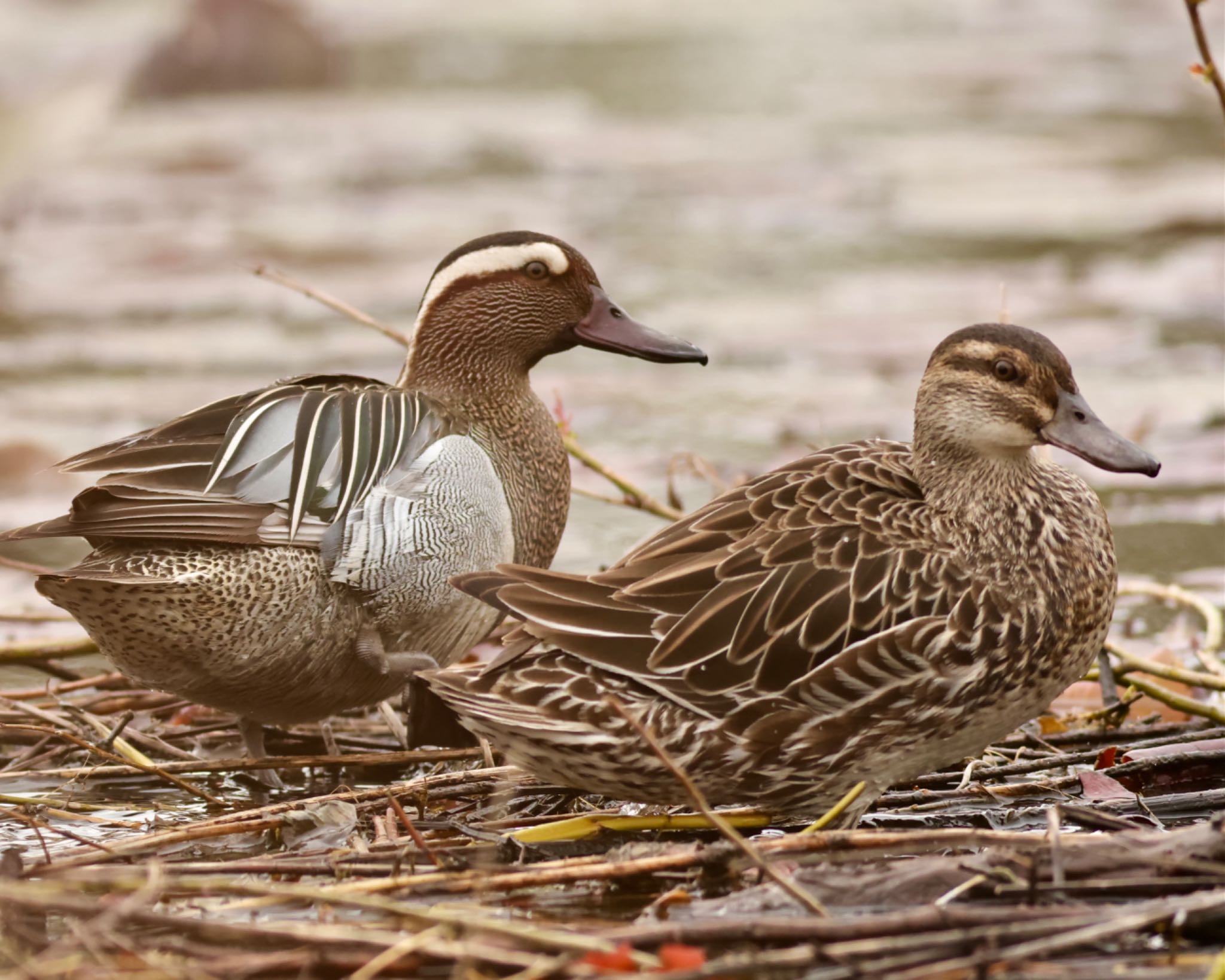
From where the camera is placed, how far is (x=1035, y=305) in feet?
32.9

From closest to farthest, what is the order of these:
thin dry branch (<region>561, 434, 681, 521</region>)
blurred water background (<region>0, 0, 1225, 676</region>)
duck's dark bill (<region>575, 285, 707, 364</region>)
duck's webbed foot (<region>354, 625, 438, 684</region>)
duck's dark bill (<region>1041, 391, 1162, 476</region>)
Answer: duck's dark bill (<region>1041, 391, 1162, 476</region>) → duck's webbed foot (<region>354, 625, 438, 684</region>) → duck's dark bill (<region>575, 285, 707, 364</region>) → thin dry branch (<region>561, 434, 681, 521</region>) → blurred water background (<region>0, 0, 1225, 676</region>)

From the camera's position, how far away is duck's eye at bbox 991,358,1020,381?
4109 millimetres

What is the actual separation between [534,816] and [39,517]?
356 centimetres

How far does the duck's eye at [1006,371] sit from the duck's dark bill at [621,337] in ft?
3.99

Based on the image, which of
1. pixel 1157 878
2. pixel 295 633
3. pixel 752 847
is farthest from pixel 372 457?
pixel 1157 878

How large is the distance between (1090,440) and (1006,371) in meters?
0.25

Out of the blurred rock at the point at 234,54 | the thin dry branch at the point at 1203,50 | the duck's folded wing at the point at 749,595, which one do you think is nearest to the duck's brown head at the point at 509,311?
the duck's folded wing at the point at 749,595

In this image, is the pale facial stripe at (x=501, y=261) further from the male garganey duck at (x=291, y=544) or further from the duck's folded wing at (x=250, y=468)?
the duck's folded wing at (x=250, y=468)

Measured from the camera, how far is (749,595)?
156 inches

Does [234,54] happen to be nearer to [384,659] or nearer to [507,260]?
[507,260]

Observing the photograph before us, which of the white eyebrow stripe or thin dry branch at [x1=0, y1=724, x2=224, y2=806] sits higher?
the white eyebrow stripe

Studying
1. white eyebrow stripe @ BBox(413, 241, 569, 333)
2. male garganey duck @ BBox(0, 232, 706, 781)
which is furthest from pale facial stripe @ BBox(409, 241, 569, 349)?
male garganey duck @ BBox(0, 232, 706, 781)

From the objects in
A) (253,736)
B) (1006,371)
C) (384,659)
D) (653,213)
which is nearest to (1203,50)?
(1006,371)

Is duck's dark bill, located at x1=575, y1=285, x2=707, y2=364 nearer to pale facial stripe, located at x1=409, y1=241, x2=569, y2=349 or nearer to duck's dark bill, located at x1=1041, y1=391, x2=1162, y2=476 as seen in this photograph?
pale facial stripe, located at x1=409, y1=241, x2=569, y2=349
